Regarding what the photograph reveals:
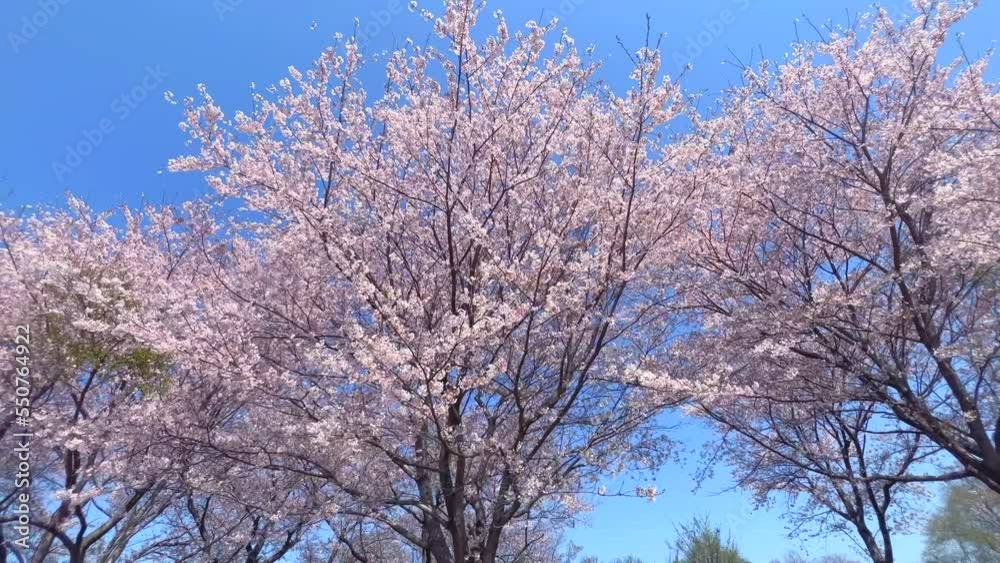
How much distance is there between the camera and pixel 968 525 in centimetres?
2230

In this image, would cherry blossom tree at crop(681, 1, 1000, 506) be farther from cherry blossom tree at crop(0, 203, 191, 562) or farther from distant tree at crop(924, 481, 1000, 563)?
distant tree at crop(924, 481, 1000, 563)

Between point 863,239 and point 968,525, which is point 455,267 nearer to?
point 863,239

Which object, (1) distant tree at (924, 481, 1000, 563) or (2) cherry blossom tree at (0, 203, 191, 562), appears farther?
(1) distant tree at (924, 481, 1000, 563)

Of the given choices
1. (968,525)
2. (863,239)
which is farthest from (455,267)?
(968,525)

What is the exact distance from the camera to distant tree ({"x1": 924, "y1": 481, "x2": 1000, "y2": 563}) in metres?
20.5

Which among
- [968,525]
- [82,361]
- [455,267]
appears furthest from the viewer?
[968,525]

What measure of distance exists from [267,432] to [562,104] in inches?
213

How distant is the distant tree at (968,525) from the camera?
20.5 meters

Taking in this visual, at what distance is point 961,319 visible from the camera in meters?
8.80

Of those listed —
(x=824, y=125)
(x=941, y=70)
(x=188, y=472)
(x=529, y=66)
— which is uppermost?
(x=941, y=70)

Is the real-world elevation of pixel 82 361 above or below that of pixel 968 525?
below

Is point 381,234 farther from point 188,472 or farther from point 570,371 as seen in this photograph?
point 188,472

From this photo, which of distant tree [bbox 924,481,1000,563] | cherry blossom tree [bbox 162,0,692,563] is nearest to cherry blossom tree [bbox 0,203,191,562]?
cherry blossom tree [bbox 162,0,692,563]

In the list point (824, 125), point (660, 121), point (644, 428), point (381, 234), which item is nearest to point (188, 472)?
point (381, 234)
